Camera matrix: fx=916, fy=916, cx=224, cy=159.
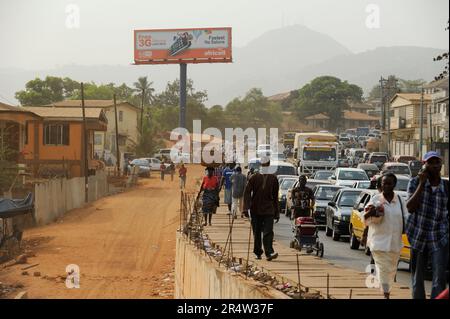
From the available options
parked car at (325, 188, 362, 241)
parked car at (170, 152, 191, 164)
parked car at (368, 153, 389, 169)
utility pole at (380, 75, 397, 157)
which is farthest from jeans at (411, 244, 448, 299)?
parked car at (170, 152, 191, 164)

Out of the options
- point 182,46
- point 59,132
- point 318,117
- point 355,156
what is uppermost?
point 182,46

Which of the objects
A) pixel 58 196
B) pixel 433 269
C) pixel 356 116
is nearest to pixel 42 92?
pixel 356 116

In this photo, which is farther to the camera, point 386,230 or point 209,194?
point 209,194

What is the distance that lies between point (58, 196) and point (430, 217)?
31836mm

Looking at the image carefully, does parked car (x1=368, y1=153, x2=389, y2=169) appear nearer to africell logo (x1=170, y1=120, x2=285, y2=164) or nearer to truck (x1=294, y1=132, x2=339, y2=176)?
africell logo (x1=170, y1=120, x2=285, y2=164)

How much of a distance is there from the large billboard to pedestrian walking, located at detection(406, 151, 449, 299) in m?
76.4

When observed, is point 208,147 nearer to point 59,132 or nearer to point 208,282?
point 59,132

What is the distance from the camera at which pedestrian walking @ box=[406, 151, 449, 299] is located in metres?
9.20

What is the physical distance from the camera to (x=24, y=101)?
12319 cm

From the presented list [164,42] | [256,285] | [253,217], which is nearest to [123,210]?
[253,217]

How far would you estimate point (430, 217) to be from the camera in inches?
366

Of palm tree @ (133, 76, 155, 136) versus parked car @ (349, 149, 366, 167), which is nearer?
parked car @ (349, 149, 366, 167)

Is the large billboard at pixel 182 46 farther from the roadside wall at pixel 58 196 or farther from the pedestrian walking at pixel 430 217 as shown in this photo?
the pedestrian walking at pixel 430 217
